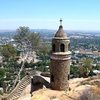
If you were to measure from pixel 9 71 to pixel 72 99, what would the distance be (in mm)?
55620

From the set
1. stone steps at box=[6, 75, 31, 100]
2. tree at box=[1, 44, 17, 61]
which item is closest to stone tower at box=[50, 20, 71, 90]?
stone steps at box=[6, 75, 31, 100]

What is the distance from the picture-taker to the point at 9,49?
45.2 metres

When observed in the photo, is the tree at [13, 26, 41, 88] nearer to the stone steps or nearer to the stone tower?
the stone steps

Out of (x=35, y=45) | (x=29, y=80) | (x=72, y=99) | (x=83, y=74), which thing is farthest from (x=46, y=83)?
(x=35, y=45)

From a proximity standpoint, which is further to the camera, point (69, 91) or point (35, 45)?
point (35, 45)

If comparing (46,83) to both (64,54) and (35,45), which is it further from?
(35,45)

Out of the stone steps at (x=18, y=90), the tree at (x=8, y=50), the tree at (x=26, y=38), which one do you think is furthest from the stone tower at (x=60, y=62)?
the tree at (x=8, y=50)

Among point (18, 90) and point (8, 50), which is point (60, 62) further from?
point (8, 50)

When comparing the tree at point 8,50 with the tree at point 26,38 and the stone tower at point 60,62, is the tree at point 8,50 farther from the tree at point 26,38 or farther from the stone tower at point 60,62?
the stone tower at point 60,62

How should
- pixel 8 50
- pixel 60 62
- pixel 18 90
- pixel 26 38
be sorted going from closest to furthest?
pixel 60 62, pixel 18 90, pixel 26 38, pixel 8 50

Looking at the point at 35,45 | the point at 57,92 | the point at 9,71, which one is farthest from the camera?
the point at 9,71

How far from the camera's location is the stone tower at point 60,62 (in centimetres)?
2477

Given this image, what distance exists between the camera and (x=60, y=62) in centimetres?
2478

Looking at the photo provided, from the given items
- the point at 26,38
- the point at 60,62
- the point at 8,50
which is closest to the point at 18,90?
the point at 60,62
